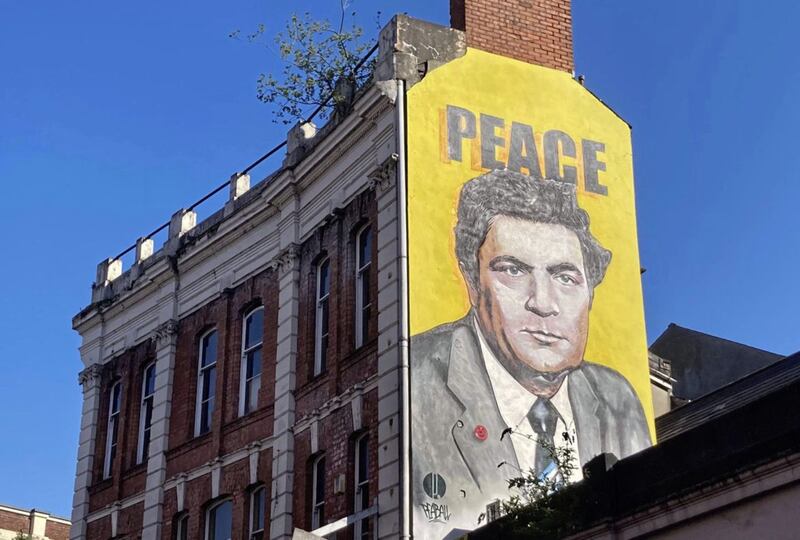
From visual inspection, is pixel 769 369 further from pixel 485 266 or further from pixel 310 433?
pixel 310 433

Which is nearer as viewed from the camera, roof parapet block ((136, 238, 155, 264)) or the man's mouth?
the man's mouth

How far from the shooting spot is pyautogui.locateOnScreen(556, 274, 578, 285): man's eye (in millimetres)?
25234

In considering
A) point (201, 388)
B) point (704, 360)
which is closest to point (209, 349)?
point (201, 388)

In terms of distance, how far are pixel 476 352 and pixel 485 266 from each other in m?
1.75

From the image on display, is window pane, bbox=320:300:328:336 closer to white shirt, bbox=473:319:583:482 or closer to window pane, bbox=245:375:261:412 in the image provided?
window pane, bbox=245:375:261:412

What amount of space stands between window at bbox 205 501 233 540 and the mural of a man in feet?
25.0

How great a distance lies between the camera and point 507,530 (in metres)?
19.1

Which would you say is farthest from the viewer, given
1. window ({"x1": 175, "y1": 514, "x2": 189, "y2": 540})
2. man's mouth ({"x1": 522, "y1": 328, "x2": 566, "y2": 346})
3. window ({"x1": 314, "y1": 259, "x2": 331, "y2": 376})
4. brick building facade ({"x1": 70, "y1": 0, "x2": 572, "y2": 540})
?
window ({"x1": 175, "y1": 514, "x2": 189, "y2": 540})

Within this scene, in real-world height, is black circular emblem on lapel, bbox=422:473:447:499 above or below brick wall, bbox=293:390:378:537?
below

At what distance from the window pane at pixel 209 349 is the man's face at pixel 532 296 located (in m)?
8.87

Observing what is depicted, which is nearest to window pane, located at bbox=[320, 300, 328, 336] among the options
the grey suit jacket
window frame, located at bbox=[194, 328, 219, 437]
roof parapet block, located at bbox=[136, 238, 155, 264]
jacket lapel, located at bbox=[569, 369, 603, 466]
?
the grey suit jacket

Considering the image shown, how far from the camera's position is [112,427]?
34.8 m

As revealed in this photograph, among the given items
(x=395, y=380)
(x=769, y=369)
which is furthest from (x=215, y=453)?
(x=769, y=369)

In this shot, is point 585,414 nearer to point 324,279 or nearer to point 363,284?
point 363,284
